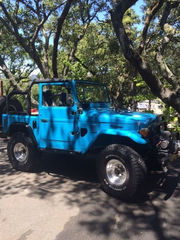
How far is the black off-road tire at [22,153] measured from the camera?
5598 millimetres

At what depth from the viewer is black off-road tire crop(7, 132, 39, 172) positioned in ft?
18.4

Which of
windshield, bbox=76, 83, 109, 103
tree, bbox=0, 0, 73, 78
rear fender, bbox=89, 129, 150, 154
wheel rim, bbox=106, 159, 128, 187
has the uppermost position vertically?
tree, bbox=0, 0, 73, 78

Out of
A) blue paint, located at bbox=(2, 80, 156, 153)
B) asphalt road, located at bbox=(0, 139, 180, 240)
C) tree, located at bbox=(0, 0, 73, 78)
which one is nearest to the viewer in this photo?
asphalt road, located at bbox=(0, 139, 180, 240)

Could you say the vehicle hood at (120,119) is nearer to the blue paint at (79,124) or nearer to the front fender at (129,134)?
the blue paint at (79,124)

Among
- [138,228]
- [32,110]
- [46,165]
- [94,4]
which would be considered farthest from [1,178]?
[94,4]

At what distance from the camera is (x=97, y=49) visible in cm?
1191

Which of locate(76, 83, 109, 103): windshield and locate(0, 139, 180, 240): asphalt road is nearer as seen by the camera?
locate(0, 139, 180, 240): asphalt road

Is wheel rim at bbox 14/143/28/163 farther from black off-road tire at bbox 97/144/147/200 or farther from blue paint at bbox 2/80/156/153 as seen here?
black off-road tire at bbox 97/144/147/200

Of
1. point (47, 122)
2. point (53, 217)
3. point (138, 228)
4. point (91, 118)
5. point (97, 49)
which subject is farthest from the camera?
point (97, 49)

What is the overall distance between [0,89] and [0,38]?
6340 millimetres

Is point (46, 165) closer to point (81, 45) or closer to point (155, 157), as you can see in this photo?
point (155, 157)

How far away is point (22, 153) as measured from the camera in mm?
5961

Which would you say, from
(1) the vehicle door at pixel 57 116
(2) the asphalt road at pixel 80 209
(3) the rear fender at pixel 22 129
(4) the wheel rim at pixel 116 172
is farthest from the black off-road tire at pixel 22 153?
(4) the wheel rim at pixel 116 172

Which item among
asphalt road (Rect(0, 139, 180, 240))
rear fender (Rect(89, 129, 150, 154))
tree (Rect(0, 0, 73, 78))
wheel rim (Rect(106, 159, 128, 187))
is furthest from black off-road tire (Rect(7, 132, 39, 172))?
tree (Rect(0, 0, 73, 78))
